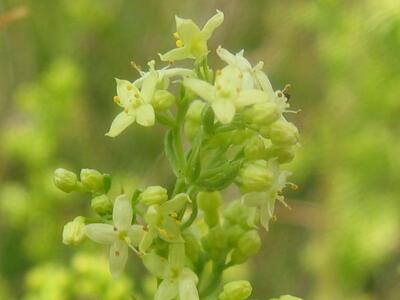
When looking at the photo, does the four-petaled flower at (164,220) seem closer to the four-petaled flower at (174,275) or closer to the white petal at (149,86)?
the four-petaled flower at (174,275)

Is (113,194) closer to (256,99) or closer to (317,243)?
(317,243)

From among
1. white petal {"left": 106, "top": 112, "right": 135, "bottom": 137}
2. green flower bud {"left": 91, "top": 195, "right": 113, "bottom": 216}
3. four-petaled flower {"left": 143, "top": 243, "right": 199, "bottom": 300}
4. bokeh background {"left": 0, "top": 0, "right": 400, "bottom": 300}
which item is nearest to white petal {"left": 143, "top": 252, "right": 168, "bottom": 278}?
four-petaled flower {"left": 143, "top": 243, "right": 199, "bottom": 300}

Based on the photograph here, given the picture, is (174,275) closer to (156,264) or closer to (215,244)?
(156,264)

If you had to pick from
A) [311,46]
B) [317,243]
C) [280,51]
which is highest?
[311,46]

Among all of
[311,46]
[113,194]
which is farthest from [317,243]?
[311,46]

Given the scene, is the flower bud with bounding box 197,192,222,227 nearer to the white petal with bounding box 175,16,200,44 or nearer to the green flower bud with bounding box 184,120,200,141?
the green flower bud with bounding box 184,120,200,141

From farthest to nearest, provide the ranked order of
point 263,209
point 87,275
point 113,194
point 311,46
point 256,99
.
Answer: point 311,46
point 113,194
point 87,275
point 263,209
point 256,99
